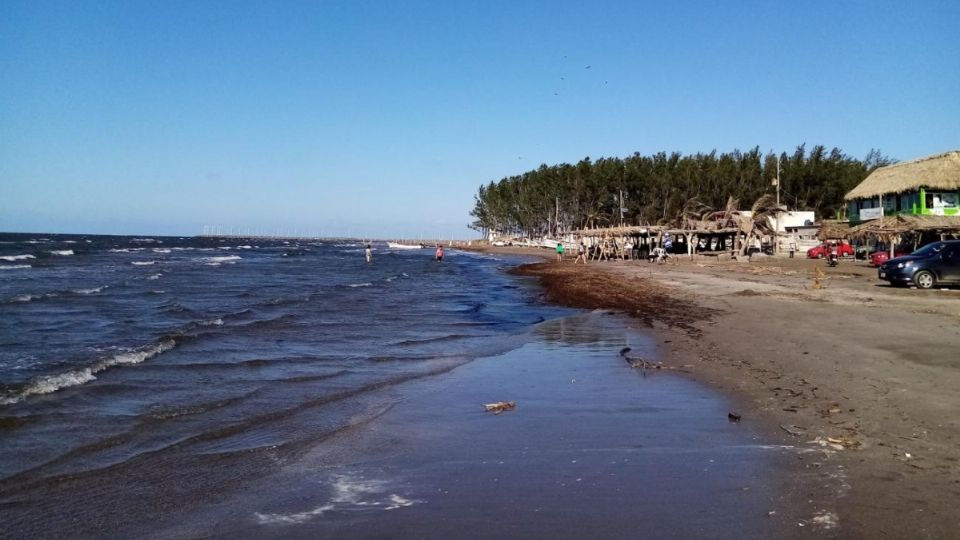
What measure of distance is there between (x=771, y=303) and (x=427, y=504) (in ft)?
50.3

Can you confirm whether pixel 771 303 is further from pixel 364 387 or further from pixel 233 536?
pixel 233 536

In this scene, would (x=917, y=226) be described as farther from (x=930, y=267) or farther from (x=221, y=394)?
(x=221, y=394)

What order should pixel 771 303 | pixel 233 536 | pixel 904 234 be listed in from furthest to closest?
pixel 904 234 < pixel 771 303 < pixel 233 536

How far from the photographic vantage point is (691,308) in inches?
760

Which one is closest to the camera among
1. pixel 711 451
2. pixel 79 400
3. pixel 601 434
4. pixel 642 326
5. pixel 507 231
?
pixel 711 451

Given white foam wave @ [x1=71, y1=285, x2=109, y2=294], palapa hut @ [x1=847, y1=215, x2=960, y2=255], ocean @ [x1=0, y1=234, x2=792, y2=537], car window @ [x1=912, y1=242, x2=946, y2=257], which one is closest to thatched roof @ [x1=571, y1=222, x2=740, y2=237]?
palapa hut @ [x1=847, y1=215, x2=960, y2=255]

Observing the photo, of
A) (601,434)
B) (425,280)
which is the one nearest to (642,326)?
(601,434)

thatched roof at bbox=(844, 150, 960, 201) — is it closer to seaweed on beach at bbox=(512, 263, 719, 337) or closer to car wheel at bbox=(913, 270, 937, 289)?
seaweed on beach at bbox=(512, 263, 719, 337)

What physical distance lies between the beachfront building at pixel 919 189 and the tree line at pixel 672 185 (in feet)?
49.9

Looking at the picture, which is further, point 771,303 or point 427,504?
point 771,303

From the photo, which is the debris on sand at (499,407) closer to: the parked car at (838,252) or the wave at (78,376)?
the wave at (78,376)

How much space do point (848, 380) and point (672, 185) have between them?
247 ft

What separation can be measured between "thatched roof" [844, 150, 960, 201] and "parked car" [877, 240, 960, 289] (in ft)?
63.0

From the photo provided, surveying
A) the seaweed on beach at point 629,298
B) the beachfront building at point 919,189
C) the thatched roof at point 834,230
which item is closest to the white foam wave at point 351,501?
the seaweed on beach at point 629,298
